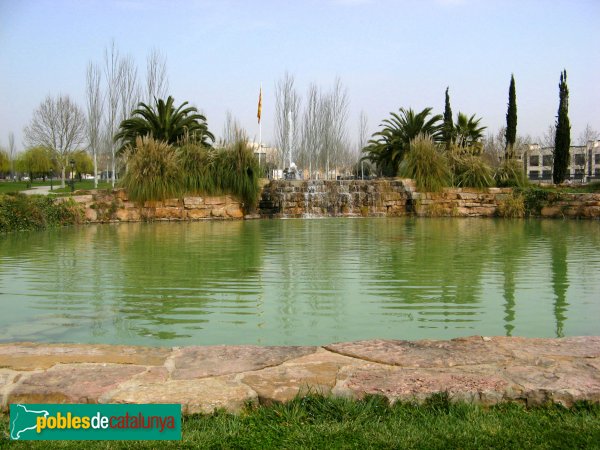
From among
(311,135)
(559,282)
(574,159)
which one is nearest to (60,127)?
(311,135)

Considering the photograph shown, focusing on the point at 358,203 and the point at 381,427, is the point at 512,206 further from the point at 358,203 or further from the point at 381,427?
the point at 381,427

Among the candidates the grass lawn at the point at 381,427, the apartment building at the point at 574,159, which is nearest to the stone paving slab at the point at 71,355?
the grass lawn at the point at 381,427

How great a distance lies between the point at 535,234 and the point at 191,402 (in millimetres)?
9363

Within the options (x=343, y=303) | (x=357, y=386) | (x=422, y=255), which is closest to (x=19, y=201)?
(x=422, y=255)

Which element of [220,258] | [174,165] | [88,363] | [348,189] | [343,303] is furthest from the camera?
[348,189]

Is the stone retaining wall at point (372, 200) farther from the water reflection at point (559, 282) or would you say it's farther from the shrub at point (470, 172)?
the water reflection at point (559, 282)

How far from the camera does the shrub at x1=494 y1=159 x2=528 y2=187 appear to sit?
1766 cm

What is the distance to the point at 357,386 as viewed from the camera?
2.20 meters

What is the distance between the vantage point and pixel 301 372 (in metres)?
2.36

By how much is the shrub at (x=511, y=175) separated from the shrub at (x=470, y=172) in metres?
0.46

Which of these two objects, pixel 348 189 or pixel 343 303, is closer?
pixel 343 303

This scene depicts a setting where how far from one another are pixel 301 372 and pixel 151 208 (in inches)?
504

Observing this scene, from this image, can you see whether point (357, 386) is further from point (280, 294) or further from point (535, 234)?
point (535, 234)

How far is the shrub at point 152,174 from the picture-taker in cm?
1429
